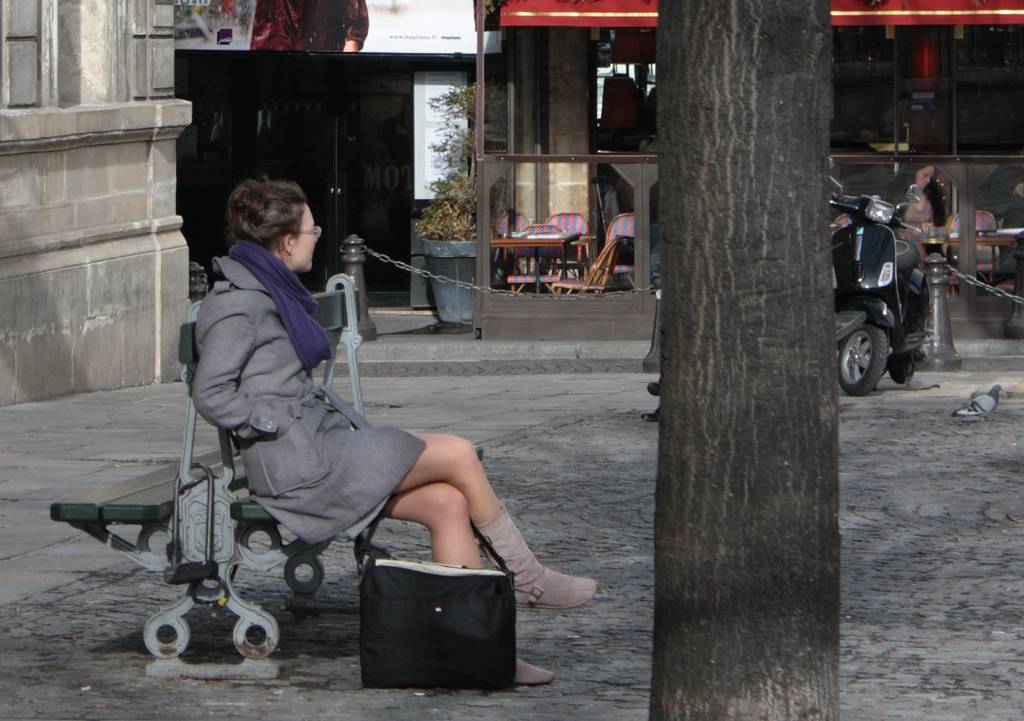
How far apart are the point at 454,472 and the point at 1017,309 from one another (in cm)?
1082

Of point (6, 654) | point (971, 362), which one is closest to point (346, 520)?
point (6, 654)

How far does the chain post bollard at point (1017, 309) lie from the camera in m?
15.0

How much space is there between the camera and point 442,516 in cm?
541

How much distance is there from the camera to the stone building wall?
12.0m

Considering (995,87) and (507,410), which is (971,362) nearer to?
(995,87)

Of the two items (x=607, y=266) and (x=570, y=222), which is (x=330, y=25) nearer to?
(x=570, y=222)

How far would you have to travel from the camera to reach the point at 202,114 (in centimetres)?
1827

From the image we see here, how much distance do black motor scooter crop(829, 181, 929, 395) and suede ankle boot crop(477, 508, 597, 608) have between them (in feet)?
20.1

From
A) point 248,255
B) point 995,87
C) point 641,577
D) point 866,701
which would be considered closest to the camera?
point 866,701

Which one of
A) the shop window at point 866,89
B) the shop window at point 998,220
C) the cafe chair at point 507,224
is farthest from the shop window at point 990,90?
the cafe chair at point 507,224

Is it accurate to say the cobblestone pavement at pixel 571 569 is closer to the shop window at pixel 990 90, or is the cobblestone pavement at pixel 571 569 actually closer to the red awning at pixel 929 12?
the red awning at pixel 929 12

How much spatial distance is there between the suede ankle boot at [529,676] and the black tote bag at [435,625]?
0.19 ft

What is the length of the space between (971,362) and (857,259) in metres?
2.75

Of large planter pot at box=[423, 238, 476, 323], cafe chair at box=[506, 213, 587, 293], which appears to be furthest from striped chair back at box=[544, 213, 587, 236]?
large planter pot at box=[423, 238, 476, 323]
